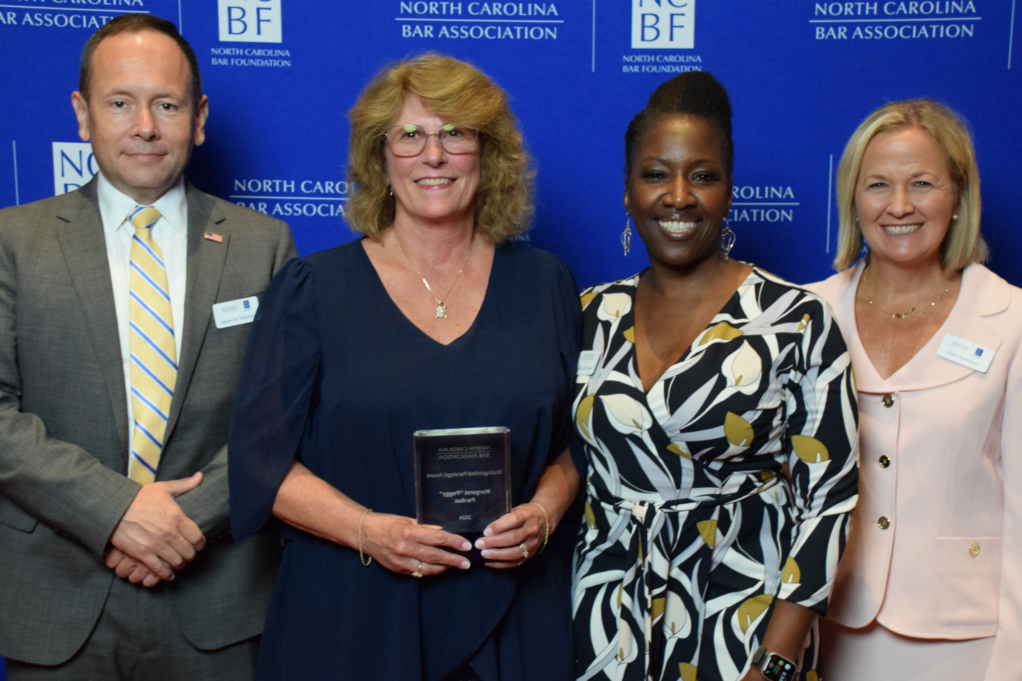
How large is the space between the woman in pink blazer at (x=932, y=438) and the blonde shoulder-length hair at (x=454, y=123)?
2.75ft

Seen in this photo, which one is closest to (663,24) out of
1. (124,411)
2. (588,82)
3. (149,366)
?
(588,82)

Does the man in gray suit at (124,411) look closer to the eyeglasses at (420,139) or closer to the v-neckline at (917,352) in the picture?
the eyeglasses at (420,139)

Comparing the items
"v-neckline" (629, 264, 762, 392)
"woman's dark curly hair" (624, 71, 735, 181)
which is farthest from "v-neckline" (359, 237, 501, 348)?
"woman's dark curly hair" (624, 71, 735, 181)

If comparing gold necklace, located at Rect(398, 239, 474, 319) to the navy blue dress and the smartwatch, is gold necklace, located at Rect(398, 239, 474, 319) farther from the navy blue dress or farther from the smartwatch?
the smartwatch

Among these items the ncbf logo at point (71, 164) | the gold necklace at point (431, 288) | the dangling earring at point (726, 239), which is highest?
the ncbf logo at point (71, 164)

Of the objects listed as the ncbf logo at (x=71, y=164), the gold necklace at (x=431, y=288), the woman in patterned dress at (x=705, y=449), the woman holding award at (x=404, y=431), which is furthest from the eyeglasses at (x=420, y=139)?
the ncbf logo at (x=71, y=164)

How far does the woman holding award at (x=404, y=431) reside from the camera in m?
Result: 1.73

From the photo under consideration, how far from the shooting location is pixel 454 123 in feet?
6.13

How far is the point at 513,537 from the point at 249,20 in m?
1.96

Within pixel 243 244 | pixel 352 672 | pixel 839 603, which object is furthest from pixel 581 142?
pixel 352 672

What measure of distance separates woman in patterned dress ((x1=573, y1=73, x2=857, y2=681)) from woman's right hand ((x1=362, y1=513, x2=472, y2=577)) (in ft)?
1.08

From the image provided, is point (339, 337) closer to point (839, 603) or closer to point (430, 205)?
point (430, 205)

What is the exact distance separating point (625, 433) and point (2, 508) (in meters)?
1.47

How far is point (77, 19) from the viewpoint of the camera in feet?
8.90
